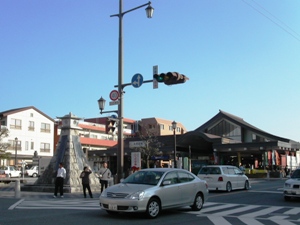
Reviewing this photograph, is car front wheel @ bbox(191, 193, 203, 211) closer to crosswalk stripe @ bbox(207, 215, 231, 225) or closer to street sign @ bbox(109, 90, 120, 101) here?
crosswalk stripe @ bbox(207, 215, 231, 225)

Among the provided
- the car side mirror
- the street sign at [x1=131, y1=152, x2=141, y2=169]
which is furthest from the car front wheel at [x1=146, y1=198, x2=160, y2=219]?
the street sign at [x1=131, y1=152, x2=141, y2=169]

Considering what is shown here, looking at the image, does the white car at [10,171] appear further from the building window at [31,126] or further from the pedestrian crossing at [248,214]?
the pedestrian crossing at [248,214]

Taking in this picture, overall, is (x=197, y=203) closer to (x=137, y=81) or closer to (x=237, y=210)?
(x=237, y=210)

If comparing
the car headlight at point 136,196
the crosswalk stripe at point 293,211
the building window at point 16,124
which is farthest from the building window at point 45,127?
the car headlight at point 136,196

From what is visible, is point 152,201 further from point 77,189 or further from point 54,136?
point 54,136

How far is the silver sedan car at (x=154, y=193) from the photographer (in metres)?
10.6

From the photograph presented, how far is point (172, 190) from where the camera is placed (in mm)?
11781

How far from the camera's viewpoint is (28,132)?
227ft

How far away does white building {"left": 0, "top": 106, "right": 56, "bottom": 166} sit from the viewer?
2581 inches

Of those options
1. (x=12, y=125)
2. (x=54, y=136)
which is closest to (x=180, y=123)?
(x=54, y=136)

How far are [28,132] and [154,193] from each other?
62.4 m

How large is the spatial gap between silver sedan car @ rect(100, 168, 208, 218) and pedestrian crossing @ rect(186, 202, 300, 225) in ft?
2.28

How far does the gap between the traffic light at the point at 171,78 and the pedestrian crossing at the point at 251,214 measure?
590cm

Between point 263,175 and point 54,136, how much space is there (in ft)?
146
